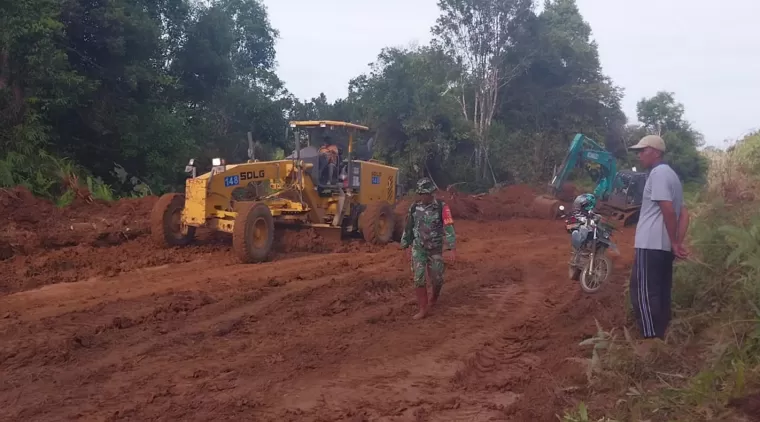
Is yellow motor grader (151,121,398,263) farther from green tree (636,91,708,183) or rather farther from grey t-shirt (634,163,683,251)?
green tree (636,91,708,183)

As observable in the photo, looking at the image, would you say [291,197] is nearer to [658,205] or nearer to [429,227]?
[429,227]

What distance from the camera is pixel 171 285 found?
30.7 feet

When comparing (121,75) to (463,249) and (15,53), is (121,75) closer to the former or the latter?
(15,53)

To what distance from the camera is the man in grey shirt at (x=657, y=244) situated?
5.59 metres

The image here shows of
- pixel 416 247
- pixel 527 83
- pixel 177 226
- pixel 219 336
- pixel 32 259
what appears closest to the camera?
pixel 219 336

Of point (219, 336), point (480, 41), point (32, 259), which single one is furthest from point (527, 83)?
point (219, 336)

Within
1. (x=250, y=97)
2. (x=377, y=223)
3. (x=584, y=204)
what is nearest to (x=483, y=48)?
(x=250, y=97)

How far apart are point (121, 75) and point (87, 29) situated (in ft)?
4.90

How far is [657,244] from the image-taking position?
5.63 m

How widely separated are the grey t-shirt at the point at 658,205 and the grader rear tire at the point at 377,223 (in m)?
8.28

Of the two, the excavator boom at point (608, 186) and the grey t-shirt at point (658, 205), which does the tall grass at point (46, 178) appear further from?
the grey t-shirt at point (658, 205)

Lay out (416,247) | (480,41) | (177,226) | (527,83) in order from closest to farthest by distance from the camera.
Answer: (416,247), (177,226), (480,41), (527,83)

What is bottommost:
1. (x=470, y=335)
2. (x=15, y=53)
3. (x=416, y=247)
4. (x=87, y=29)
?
(x=470, y=335)

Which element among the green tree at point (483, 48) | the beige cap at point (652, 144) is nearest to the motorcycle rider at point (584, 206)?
the beige cap at point (652, 144)
